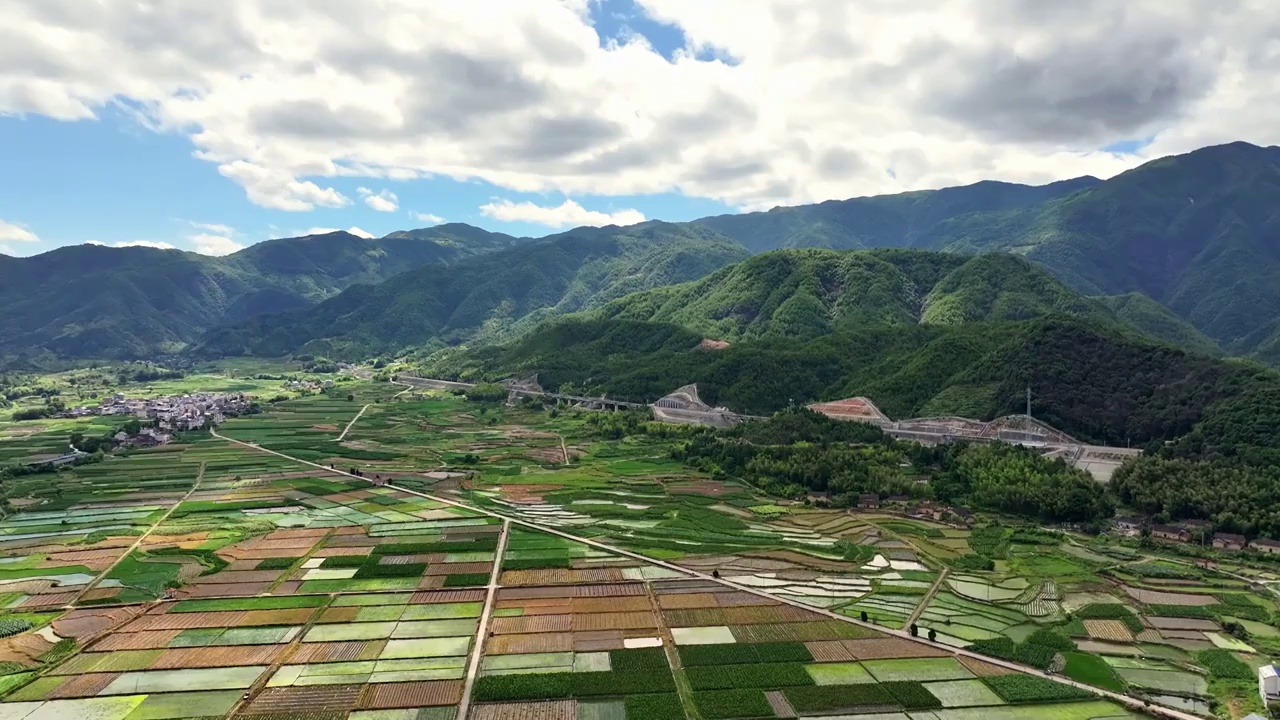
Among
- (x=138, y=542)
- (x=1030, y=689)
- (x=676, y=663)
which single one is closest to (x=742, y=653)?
(x=676, y=663)

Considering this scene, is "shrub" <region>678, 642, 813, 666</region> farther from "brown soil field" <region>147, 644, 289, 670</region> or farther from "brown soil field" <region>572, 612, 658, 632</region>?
"brown soil field" <region>147, 644, 289, 670</region>

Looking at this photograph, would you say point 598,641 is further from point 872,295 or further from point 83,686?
point 872,295

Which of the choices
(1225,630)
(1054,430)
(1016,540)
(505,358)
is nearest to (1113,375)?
(1054,430)

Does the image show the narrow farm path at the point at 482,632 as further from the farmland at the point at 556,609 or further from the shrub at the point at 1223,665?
the shrub at the point at 1223,665

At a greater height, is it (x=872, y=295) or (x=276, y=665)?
(x=872, y=295)

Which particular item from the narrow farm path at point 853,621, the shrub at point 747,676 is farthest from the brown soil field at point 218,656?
the narrow farm path at point 853,621

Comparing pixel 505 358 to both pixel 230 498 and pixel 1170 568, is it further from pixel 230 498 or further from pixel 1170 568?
pixel 1170 568

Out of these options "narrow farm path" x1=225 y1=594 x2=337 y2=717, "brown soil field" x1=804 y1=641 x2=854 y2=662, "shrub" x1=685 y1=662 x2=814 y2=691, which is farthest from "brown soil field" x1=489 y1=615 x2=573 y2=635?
"brown soil field" x1=804 y1=641 x2=854 y2=662
